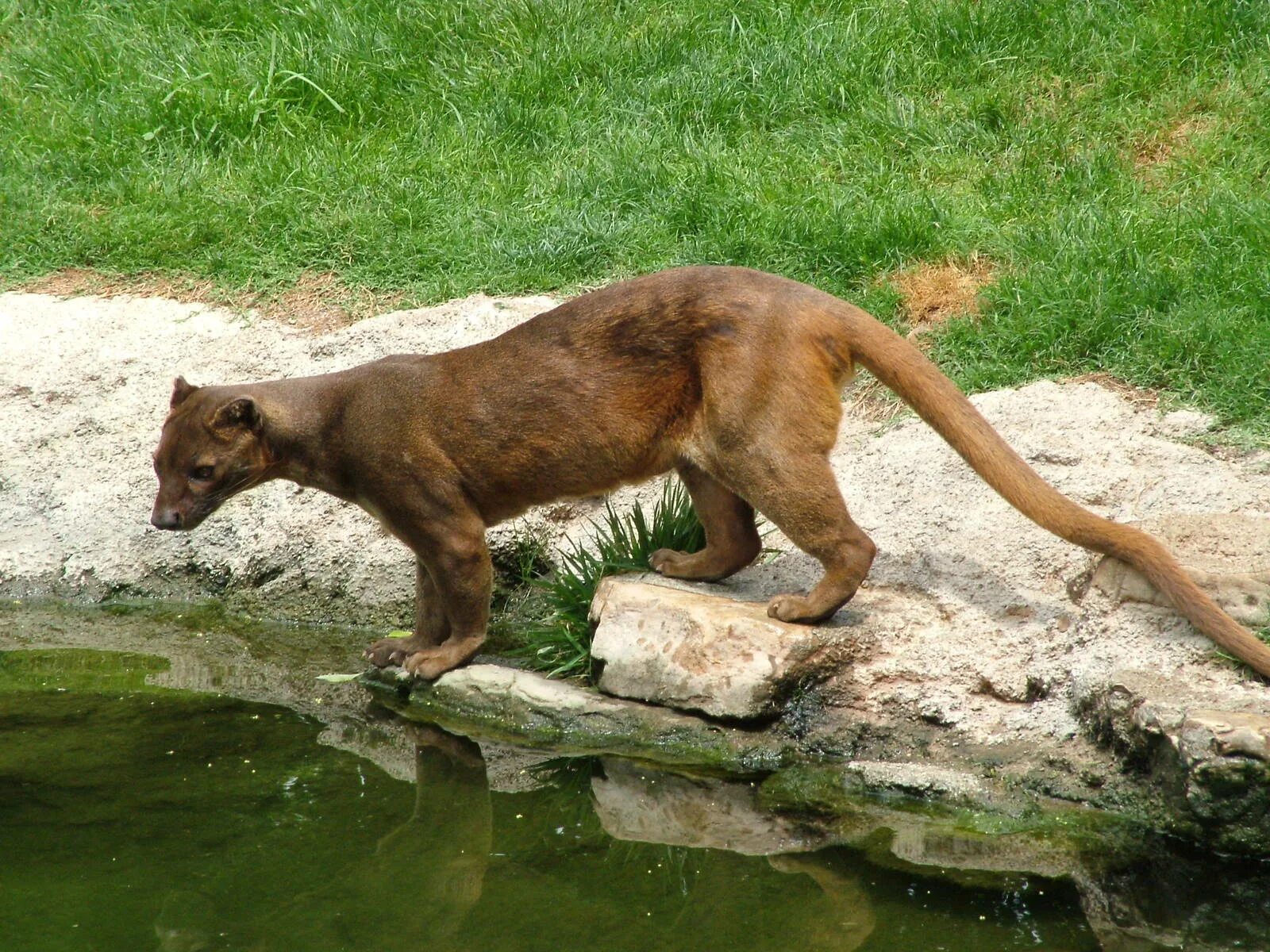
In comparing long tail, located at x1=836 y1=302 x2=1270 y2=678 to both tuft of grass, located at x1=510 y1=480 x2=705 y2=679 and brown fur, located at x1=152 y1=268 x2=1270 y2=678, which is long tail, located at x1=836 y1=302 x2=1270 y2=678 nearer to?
brown fur, located at x1=152 y1=268 x2=1270 y2=678

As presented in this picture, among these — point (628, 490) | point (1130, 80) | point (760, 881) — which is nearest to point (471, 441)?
point (628, 490)

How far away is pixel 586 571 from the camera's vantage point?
6141 mm

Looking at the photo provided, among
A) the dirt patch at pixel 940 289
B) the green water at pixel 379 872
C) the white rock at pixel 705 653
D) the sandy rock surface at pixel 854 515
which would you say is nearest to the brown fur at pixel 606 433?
the white rock at pixel 705 653

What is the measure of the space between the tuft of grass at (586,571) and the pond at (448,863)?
1.91ft

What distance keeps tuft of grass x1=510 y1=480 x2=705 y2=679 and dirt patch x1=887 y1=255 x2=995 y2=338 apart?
1.90m

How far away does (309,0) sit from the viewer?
10.8m

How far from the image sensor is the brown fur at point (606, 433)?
5355 millimetres

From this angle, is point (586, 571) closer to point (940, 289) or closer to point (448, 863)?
point (448, 863)

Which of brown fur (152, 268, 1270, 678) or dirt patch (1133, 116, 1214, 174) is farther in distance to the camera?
dirt patch (1133, 116, 1214, 174)

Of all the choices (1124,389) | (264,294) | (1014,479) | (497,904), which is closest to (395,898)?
(497,904)

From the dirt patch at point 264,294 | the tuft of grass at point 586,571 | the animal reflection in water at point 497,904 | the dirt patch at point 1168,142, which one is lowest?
the dirt patch at point 264,294

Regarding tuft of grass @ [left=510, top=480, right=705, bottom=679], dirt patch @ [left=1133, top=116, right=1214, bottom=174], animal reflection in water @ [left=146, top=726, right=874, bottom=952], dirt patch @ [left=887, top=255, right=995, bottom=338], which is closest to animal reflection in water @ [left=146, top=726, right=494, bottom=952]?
animal reflection in water @ [left=146, top=726, right=874, bottom=952]

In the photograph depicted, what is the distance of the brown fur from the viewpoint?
5.36 metres

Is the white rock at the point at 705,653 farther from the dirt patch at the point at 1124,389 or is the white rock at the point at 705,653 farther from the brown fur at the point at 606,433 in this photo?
the dirt patch at the point at 1124,389
